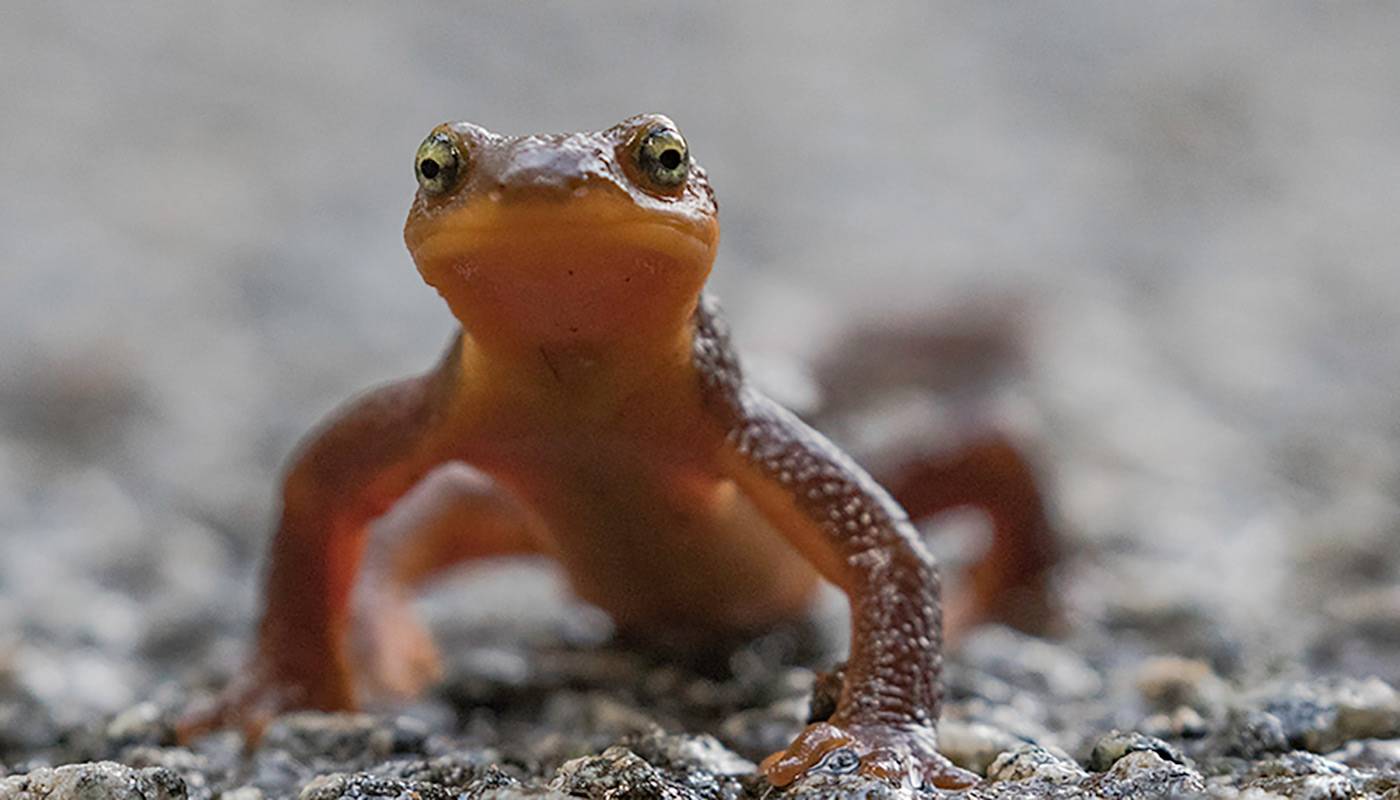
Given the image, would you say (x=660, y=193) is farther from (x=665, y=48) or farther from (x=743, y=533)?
(x=665, y=48)

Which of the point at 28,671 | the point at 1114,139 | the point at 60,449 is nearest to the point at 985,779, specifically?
the point at 28,671

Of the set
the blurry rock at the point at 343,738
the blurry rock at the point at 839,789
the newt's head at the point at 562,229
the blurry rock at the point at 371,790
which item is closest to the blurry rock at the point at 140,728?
the blurry rock at the point at 343,738

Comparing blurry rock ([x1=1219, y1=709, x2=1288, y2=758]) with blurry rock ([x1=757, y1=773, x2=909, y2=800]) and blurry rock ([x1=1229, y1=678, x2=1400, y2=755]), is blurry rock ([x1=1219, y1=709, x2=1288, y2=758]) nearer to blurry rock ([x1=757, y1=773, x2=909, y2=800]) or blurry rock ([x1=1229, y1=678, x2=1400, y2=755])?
blurry rock ([x1=1229, y1=678, x2=1400, y2=755])

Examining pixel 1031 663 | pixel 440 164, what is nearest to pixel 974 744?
pixel 1031 663

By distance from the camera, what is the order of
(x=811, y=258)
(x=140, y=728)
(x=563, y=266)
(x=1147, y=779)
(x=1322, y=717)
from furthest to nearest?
1. (x=811, y=258)
2. (x=140, y=728)
3. (x=1322, y=717)
4. (x=563, y=266)
5. (x=1147, y=779)

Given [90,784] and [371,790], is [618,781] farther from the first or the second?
[90,784]

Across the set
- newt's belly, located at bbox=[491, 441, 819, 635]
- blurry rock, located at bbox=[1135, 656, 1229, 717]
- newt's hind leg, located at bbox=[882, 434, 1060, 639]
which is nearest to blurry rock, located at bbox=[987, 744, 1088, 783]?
blurry rock, located at bbox=[1135, 656, 1229, 717]
